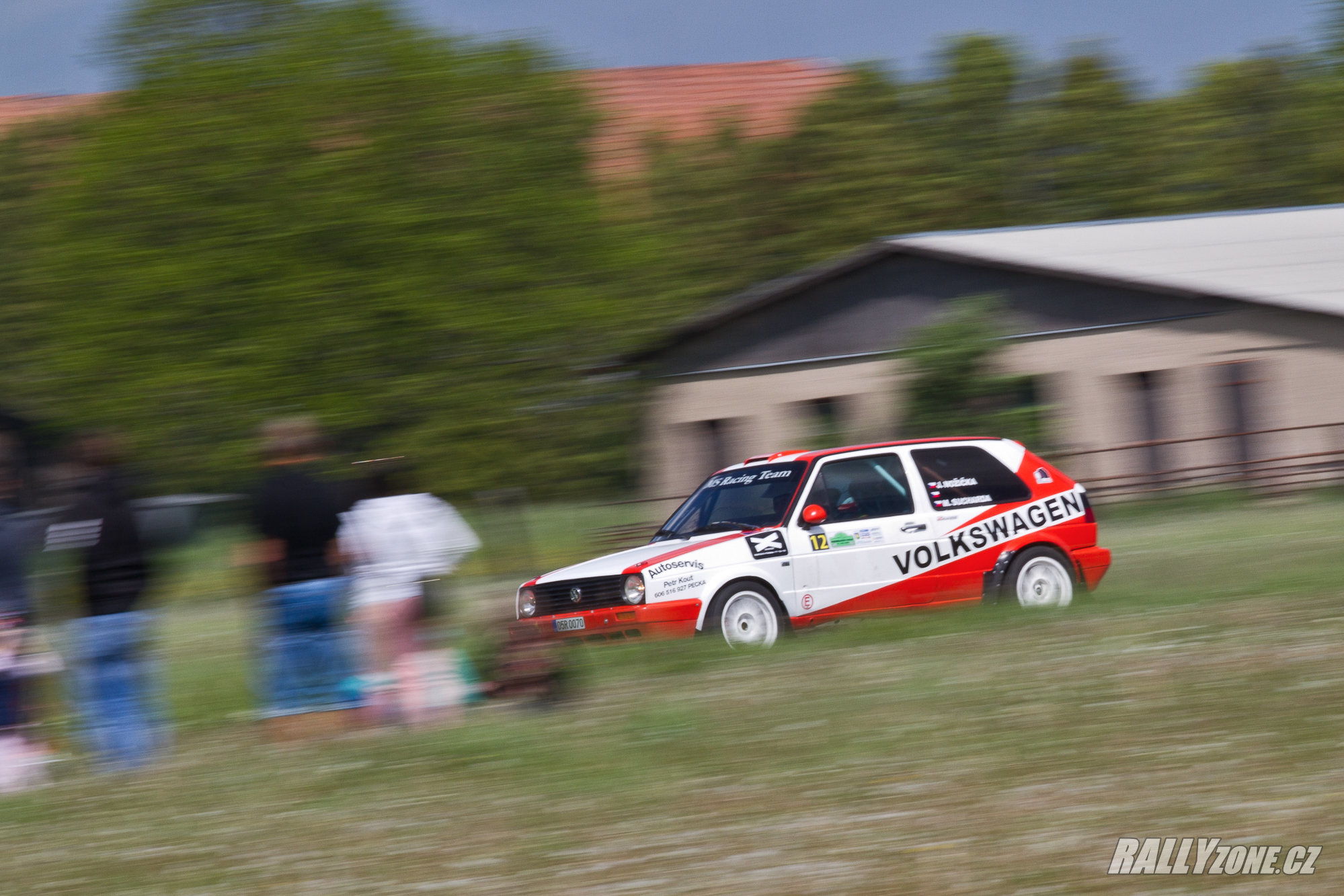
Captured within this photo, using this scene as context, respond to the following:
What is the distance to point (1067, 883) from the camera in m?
4.99

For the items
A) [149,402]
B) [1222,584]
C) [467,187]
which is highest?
[467,187]

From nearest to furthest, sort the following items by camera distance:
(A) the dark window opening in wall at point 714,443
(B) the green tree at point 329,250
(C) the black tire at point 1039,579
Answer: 1. (C) the black tire at point 1039,579
2. (A) the dark window opening in wall at point 714,443
3. (B) the green tree at point 329,250

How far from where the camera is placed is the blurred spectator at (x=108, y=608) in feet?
25.9

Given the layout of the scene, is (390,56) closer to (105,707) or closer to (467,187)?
(467,187)

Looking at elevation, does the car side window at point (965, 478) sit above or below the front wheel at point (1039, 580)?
→ above

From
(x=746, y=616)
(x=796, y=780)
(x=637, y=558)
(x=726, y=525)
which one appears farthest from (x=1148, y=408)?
(x=796, y=780)

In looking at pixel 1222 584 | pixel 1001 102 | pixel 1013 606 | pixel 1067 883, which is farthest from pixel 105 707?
pixel 1001 102

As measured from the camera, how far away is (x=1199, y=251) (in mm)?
30594

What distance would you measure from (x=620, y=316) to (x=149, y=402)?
35.2ft

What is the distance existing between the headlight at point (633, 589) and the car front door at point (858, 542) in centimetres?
121

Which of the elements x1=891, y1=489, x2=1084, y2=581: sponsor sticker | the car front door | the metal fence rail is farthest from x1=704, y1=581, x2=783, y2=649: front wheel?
the metal fence rail

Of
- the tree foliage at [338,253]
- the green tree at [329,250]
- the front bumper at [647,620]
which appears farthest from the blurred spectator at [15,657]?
the green tree at [329,250]

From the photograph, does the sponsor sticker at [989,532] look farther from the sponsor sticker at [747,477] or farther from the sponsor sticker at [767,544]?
the sponsor sticker at [747,477]

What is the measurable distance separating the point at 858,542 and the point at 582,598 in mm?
2142
